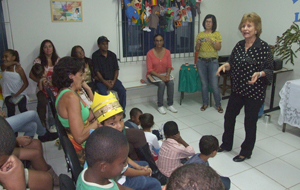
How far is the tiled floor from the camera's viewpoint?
86.0 inches

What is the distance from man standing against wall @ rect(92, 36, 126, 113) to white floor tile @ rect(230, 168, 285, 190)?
2.04 m

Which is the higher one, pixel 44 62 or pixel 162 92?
pixel 44 62

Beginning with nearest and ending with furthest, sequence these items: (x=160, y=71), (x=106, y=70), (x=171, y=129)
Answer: (x=171, y=129), (x=106, y=70), (x=160, y=71)

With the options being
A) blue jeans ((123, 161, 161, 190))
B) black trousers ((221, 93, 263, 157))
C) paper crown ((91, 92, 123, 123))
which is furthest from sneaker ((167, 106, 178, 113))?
paper crown ((91, 92, 123, 123))

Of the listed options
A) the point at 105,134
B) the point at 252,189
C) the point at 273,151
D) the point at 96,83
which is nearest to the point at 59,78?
the point at 105,134

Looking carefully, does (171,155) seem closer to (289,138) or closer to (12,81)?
(289,138)

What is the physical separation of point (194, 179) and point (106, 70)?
3.20 meters

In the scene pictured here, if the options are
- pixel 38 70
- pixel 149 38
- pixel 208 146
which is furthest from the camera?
pixel 149 38

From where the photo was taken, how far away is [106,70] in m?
3.75

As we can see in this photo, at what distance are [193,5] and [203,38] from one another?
835 millimetres

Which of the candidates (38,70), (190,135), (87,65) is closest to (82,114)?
(190,135)

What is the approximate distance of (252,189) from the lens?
207cm

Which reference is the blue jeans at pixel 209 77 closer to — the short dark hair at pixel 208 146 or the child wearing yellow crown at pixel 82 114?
the short dark hair at pixel 208 146

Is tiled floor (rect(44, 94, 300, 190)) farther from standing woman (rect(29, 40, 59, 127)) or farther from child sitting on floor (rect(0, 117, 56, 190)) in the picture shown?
child sitting on floor (rect(0, 117, 56, 190))
